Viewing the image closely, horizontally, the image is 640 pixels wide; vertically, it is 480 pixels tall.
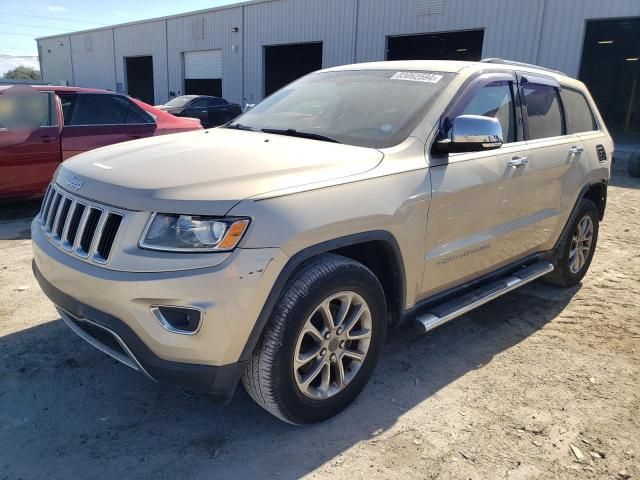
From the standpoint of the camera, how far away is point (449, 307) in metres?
3.32

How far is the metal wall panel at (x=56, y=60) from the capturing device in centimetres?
3875

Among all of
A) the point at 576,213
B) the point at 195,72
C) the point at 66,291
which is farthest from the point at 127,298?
the point at 195,72

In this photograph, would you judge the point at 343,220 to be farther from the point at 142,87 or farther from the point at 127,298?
the point at 142,87

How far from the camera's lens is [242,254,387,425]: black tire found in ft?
7.82

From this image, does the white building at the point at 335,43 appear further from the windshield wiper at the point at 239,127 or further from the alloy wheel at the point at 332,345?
the alloy wheel at the point at 332,345

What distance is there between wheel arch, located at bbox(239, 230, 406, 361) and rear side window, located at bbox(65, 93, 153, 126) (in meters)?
5.25

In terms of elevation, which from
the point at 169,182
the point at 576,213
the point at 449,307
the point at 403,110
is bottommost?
the point at 449,307

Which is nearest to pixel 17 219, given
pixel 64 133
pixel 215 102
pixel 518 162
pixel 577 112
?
pixel 64 133

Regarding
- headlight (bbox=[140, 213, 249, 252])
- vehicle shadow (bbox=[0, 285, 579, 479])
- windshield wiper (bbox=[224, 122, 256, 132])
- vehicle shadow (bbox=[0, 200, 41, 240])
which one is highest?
windshield wiper (bbox=[224, 122, 256, 132])

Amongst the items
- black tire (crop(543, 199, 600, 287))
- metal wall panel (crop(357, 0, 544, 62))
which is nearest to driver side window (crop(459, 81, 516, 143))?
black tire (crop(543, 199, 600, 287))

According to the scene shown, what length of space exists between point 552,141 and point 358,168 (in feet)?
7.08

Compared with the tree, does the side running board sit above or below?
below

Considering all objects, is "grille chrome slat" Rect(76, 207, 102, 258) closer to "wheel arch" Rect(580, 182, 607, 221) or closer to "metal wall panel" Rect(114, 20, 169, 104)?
"wheel arch" Rect(580, 182, 607, 221)

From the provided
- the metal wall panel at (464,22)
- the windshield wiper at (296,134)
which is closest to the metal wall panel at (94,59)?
the metal wall panel at (464,22)
